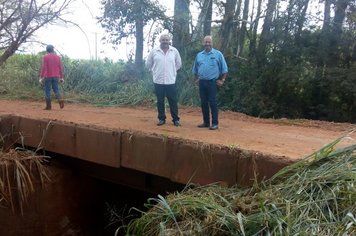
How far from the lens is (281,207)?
Answer: 12.1 ft

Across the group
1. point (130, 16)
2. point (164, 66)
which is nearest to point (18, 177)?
point (164, 66)

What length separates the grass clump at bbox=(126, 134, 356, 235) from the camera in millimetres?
3479

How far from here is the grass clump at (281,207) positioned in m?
3.48

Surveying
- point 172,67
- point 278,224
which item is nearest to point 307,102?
point 172,67

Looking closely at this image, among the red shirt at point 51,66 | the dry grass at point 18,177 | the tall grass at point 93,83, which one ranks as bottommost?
the dry grass at point 18,177

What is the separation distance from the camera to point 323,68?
12828 millimetres

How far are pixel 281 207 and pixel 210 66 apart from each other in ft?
11.4

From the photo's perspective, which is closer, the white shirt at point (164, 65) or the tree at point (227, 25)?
the white shirt at point (164, 65)

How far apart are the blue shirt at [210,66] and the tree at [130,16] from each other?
7.64 meters

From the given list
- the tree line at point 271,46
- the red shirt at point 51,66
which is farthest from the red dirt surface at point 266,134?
the tree line at point 271,46

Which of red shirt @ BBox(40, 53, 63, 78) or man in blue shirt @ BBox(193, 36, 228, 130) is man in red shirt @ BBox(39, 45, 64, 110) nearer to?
red shirt @ BBox(40, 53, 63, 78)

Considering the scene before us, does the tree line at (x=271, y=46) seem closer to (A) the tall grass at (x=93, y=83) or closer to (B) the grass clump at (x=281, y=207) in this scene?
(A) the tall grass at (x=93, y=83)

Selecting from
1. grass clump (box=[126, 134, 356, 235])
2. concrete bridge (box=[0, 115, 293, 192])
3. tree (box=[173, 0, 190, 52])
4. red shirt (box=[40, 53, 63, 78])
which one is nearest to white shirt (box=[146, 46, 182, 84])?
concrete bridge (box=[0, 115, 293, 192])

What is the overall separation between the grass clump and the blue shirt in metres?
2.67
